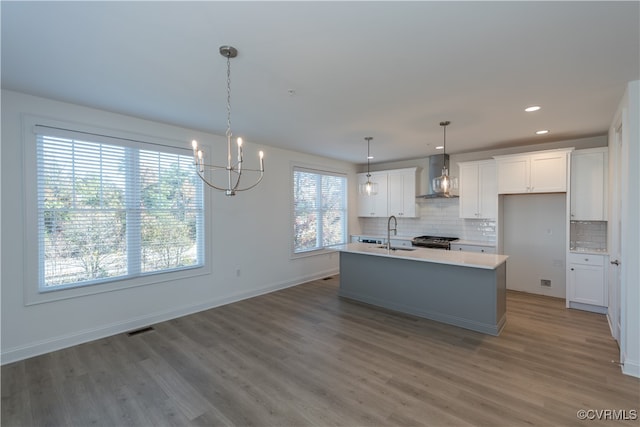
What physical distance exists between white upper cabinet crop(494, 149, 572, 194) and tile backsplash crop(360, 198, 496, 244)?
79cm

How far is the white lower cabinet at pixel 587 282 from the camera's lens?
13.5ft

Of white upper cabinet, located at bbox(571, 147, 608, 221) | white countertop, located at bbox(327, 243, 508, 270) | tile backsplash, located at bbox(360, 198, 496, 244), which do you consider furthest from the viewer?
tile backsplash, located at bbox(360, 198, 496, 244)

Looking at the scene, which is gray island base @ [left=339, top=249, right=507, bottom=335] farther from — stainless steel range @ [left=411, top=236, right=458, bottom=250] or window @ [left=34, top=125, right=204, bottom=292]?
window @ [left=34, top=125, right=204, bottom=292]

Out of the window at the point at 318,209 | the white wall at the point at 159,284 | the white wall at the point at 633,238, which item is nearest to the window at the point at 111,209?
the white wall at the point at 159,284

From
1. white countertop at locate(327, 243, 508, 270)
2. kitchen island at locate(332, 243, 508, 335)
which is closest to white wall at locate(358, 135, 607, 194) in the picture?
white countertop at locate(327, 243, 508, 270)

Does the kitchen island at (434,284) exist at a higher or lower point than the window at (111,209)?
lower

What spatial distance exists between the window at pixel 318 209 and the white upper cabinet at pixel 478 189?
8.72 ft

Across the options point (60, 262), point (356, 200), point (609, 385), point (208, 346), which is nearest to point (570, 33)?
point (609, 385)

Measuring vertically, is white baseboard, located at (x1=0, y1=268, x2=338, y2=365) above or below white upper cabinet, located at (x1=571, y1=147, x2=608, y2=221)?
below

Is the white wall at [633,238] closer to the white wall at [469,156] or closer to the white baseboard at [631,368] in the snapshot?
the white baseboard at [631,368]

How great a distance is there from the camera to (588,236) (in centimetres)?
462

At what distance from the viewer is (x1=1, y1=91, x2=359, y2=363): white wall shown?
9.62 ft

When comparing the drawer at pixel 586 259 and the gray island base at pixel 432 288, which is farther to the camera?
the drawer at pixel 586 259

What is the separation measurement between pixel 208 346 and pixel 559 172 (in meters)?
5.54
